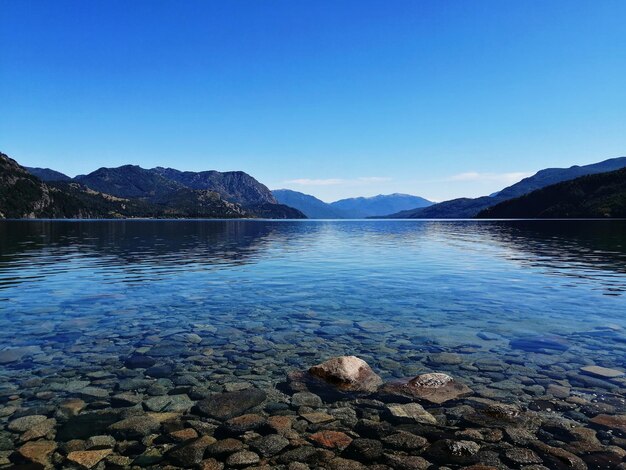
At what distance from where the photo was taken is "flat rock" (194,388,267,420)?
11.8 metres

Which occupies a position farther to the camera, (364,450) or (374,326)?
(374,326)

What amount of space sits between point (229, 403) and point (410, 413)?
5298 millimetres

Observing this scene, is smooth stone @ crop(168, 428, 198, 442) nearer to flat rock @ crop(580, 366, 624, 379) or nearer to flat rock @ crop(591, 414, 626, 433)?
flat rock @ crop(591, 414, 626, 433)

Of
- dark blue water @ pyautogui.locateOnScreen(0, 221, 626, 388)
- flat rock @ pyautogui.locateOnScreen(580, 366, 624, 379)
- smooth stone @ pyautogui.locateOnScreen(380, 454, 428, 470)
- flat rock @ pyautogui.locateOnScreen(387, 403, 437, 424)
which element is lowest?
dark blue water @ pyautogui.locateOnScreen(0, 221, 626, 388)

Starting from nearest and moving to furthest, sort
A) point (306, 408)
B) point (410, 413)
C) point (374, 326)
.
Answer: point (410, 413), point (306, 408), point (374, 326)

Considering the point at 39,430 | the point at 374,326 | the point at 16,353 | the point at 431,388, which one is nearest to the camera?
the point at 39,430

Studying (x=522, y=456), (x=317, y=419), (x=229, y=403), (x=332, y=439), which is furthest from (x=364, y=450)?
(x=229, y=403)

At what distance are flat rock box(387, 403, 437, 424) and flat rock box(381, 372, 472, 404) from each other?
2.15 ft

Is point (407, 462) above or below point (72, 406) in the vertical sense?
above

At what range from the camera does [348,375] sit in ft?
45.2

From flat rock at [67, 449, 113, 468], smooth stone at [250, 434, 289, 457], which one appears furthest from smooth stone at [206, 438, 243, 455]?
flat rock at [67, 449, 113, 468]

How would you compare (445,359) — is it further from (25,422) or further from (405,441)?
(25,422)

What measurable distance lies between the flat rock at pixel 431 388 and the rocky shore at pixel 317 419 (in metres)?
0.04

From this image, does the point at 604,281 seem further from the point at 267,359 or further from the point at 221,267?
the point at 221,267
